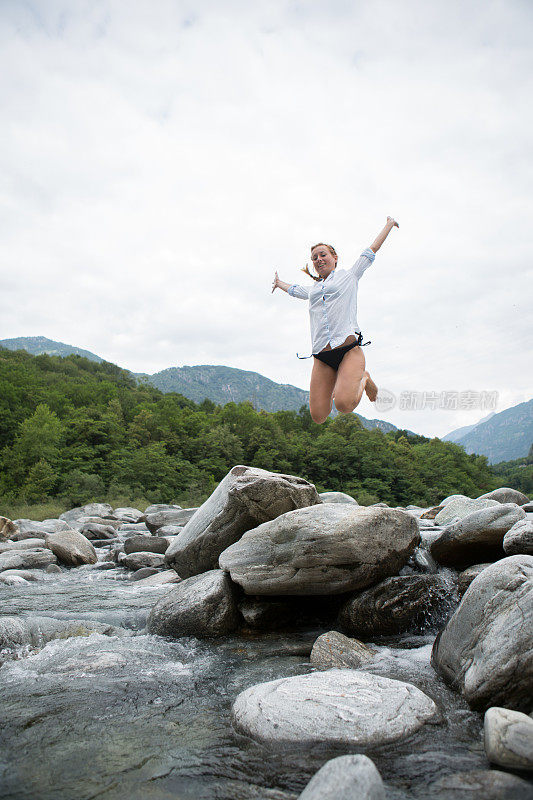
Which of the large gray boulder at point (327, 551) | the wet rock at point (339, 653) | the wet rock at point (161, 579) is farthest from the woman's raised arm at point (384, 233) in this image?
the wet rock at point (161, 579)

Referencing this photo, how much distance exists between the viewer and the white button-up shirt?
6.73m

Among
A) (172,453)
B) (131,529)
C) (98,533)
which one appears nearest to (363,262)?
(98,533)

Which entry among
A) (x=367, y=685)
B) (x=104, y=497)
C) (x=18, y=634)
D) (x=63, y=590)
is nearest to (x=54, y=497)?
(x=104, y=497)

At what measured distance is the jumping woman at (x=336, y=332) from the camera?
6.56m

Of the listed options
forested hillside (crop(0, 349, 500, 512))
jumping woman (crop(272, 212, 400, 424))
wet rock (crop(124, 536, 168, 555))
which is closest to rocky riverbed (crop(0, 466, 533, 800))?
jumping woman (crop(272, 212, 400, 424))

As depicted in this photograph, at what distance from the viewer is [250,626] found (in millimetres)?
6219

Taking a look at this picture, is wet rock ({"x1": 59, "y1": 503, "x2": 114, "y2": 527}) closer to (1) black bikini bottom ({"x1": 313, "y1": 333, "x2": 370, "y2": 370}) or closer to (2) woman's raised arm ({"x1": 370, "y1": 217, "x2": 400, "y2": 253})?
(1) black bikini bottom ({"x1": 313, "y1": 333, "x2": 370, "y2": 370})

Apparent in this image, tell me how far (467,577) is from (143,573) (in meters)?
7.26

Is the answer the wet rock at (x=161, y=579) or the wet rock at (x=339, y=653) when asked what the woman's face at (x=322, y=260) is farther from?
the wet rock at (x=161, y=579)

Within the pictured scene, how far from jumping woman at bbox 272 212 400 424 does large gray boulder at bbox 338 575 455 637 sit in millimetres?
2213

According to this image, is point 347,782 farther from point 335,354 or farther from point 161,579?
point 161,579

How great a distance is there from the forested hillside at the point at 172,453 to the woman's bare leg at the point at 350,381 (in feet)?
114

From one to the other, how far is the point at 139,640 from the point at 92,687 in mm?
1606

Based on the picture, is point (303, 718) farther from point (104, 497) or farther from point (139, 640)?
point (104, 497)
